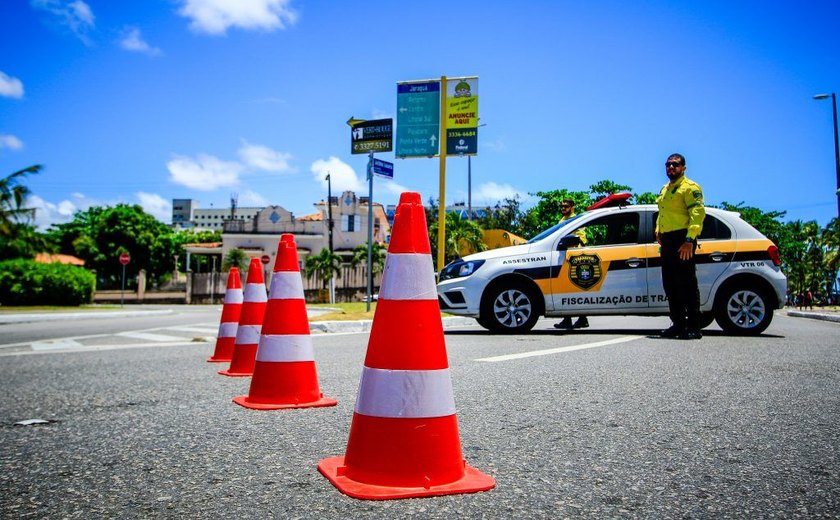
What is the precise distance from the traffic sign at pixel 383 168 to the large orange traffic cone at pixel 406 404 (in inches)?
471

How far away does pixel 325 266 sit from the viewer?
3288 centimetres

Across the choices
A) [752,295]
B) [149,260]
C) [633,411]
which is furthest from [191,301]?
[633,411]

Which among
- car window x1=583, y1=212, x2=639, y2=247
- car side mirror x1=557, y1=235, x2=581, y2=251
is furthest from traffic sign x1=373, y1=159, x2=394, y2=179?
car window x1=583, y1=212, x2=639, y2=247

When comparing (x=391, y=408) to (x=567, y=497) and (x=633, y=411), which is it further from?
(x=633, y=411)

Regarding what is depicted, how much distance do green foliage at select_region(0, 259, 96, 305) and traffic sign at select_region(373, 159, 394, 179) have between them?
18.7 meters

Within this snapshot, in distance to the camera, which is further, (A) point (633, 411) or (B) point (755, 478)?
(A) point (633, 411)

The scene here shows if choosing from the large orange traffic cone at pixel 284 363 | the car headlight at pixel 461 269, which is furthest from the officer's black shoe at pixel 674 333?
the large orange traffic cone at pixel 284 363

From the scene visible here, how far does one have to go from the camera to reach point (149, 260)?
60438 mm

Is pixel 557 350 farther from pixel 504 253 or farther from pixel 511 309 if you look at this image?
pixel 504 253

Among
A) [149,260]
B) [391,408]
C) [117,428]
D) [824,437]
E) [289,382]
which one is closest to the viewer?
[391,408]

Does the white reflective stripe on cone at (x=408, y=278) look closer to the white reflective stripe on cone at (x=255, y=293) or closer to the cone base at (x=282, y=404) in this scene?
the cone base at (x=282, y=404)

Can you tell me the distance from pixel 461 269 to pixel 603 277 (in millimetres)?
2015

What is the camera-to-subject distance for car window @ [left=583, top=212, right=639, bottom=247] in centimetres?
920

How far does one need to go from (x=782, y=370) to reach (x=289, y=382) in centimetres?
402
